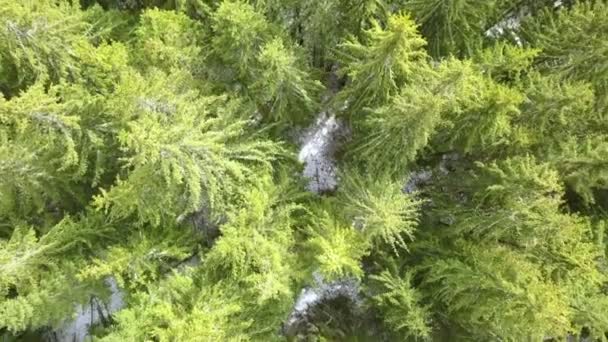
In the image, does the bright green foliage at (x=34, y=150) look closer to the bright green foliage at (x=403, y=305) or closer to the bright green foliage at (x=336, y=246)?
the bright green foliage at (x=336, y=246)

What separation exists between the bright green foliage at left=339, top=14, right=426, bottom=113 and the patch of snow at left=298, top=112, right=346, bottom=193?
1776 mm

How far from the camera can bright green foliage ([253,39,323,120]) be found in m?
6.86

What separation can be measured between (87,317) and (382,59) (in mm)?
6906

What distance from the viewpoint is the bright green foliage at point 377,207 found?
6.83 metres

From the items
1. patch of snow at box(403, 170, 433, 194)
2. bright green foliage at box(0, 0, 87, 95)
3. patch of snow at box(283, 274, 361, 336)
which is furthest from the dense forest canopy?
patch of snow at box(283, 274, 361, 336)

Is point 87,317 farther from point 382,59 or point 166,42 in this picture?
point 382,59

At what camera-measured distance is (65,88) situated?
252 inches

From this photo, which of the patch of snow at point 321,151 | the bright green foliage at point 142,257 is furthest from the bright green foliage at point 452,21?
the bright green foliage at point 142,257

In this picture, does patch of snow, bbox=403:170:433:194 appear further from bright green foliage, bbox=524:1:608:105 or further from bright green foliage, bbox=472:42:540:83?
bright green foliage, bbox=524:1:608:105

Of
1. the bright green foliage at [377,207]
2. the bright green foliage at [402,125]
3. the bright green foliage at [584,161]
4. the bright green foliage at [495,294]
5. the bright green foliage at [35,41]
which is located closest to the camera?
the bright green foliage at [35,41]

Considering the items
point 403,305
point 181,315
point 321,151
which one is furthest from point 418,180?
point 181,315

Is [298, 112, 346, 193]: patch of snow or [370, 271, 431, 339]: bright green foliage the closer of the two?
[370, 271, 431, 339]: bright green foliage

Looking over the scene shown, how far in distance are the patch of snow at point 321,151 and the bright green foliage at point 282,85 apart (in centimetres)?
98

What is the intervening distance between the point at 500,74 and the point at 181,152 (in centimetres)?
449
